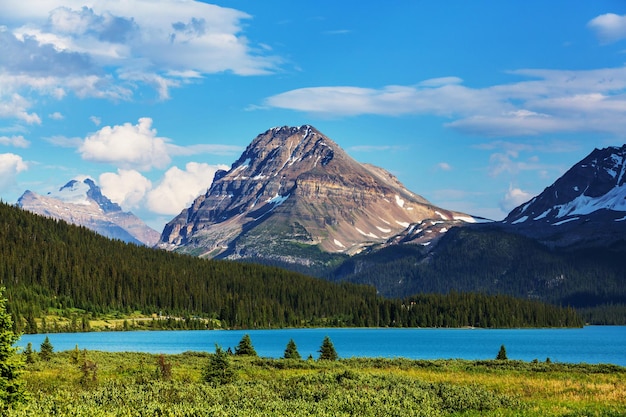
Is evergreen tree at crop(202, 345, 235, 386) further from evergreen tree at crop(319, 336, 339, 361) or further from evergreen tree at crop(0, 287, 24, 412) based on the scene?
evergreen tree at crop(319, 336, 339, 361)

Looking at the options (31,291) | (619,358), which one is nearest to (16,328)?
(31,291)

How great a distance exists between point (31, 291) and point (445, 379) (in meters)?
165

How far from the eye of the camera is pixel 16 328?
150m

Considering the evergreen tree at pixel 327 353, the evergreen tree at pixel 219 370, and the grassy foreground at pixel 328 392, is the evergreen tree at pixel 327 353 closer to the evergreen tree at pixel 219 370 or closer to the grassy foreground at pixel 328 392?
the grassy foreground at pixel 328 392

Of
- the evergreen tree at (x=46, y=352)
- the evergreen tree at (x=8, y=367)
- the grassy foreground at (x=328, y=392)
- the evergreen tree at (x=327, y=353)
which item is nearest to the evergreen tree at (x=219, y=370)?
the grassy foreground at (x=328, y=392)

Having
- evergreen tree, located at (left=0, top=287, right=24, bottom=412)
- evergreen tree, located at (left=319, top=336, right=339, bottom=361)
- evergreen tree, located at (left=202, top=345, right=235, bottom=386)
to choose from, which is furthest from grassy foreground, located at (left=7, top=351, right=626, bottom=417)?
evergreen tree, located at (left=319, top=336, right=339, bottom=361)

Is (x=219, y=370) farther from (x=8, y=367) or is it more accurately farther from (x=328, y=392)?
(x=8, y=367)

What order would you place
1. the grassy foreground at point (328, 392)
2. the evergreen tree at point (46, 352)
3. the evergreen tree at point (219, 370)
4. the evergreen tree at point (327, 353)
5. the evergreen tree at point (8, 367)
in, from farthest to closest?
the evergreen tree at point (327, 353) → the evergreen tree at point (46, 352) → the evergreen tree at point (219, 370) → the grassy foreground at point (328, 392) → the evergreen tree at point (8, 367)

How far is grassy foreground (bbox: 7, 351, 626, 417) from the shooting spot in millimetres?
34688

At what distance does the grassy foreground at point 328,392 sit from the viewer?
1366 inches

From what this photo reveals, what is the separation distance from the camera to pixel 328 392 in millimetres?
43406

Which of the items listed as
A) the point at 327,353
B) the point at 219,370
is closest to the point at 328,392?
the point at 219,370

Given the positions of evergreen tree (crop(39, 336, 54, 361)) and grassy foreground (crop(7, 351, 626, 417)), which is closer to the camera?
grassy foreground (crop(7, 351, 626, 417))

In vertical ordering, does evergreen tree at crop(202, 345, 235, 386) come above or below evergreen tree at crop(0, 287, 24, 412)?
below
